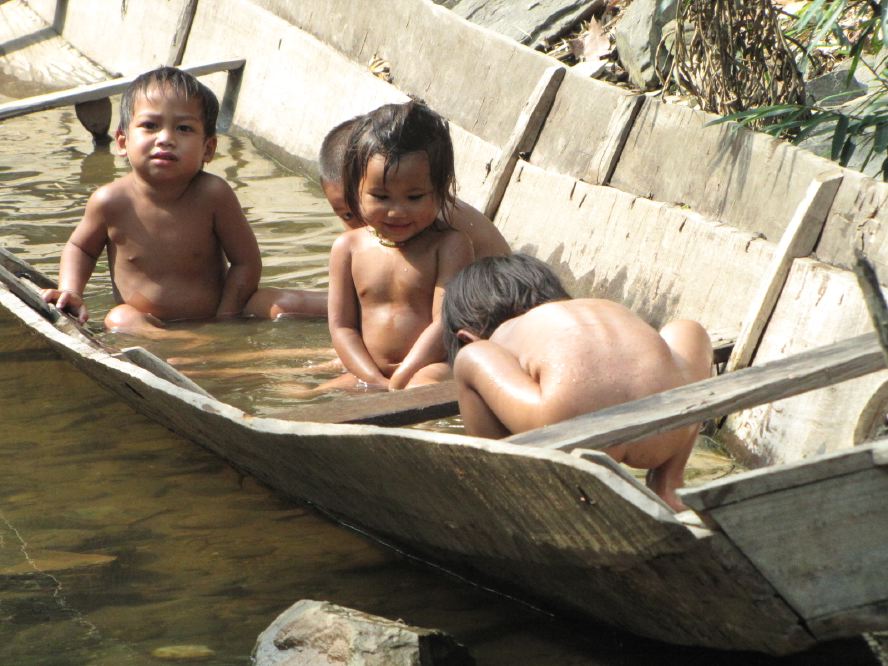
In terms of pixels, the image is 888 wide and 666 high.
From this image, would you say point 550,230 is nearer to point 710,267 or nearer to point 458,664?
point 710,267

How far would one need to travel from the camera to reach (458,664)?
2621 mm

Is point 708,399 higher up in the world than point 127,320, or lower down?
higher up

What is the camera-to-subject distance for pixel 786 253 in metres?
3.93

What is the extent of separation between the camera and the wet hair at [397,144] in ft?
13.6

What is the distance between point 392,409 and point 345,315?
105 cm

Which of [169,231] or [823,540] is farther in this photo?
[169,231]

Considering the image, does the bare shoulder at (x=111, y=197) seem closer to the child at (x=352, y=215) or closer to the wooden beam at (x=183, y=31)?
the child at (x=352, y=215)

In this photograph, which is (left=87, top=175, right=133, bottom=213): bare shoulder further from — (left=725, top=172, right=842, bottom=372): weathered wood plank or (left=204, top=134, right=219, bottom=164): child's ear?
(left=725, top=172, right=842, bottom=372): weathered wood plank

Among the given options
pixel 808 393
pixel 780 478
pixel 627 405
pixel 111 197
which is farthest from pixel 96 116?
pixel 780 478

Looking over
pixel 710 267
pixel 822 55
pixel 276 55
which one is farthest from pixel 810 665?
pixel 276 55

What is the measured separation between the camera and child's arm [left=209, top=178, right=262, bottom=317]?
5172mm

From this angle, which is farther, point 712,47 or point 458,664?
point 712,47

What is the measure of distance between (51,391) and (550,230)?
2.03 m

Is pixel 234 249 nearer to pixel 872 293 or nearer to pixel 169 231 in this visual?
pixel 169 231
